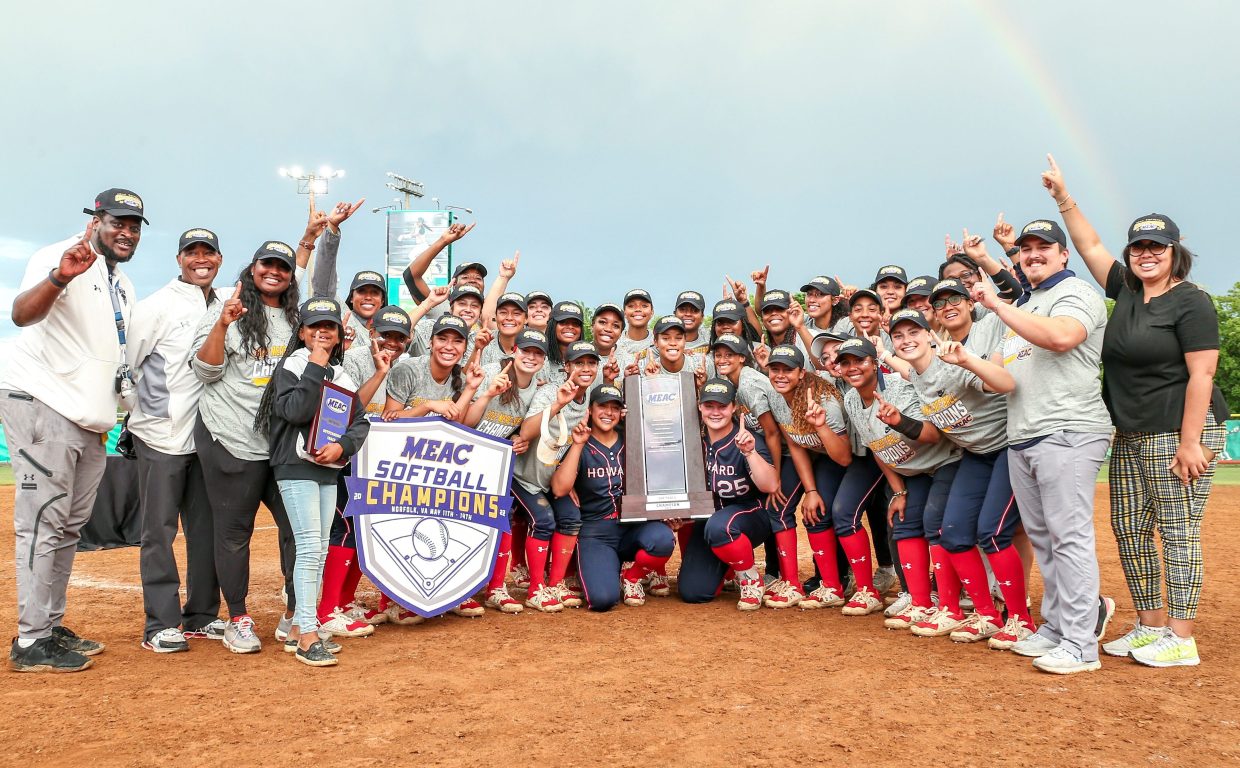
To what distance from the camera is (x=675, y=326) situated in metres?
7.15

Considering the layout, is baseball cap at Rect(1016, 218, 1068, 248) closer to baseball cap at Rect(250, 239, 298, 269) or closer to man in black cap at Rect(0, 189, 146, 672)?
baseball cap at Rect(250, 239, 298, 269)

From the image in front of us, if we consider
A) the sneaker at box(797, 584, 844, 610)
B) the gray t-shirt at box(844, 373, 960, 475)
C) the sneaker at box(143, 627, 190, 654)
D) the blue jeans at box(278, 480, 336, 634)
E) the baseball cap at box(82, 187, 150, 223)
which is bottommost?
the sneaker at box(797, 584, 844, 610)

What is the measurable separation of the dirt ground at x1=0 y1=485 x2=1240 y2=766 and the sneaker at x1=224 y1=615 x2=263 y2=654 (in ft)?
Result: 0.25

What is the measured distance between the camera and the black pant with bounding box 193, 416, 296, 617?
511 cm

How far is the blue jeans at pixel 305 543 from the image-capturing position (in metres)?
4.95

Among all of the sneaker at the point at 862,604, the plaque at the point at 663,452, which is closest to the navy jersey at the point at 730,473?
the plaque at the point at 663,452

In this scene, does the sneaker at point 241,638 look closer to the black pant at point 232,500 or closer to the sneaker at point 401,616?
the black pant at point 232,500

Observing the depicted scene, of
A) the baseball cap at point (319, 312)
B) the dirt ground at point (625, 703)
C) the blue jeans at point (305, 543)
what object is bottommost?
the dirt ground at point (625, 703)

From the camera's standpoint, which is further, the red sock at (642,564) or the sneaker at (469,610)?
the red sock at (642,564)

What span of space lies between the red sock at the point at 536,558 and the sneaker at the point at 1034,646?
11.3 feet

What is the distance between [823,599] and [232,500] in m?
4.43

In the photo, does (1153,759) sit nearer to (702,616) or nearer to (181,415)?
(702,616)

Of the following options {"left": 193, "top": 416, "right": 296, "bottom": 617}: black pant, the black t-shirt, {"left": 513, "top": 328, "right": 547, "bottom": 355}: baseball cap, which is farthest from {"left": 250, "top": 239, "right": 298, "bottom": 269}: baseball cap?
the black t-shirt

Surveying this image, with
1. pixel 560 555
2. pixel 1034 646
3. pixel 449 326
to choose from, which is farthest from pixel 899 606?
pixel 449 326
